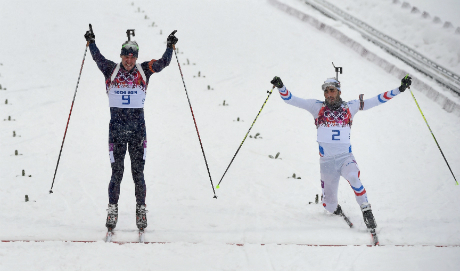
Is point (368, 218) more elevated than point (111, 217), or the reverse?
point (111, 217)

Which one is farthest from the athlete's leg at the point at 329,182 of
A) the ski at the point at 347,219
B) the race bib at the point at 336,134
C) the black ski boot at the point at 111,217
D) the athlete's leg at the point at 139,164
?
the black ski boot at the point at 111,217

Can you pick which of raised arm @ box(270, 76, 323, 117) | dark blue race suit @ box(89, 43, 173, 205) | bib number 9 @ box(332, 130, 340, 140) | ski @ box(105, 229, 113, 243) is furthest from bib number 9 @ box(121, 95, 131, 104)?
bib number 9 @ box(332, 130, 340, 140)

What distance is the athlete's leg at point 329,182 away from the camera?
694 centimetres

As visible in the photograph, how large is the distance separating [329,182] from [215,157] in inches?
112

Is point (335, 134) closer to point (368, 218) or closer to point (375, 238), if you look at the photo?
point (368, 218)

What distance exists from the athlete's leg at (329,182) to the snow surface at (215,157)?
197 millimetres

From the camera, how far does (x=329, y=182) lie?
23.0 ft

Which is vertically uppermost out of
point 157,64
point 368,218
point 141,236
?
point 157,64

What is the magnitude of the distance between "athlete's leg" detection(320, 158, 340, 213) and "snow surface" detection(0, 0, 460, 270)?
0.65ft

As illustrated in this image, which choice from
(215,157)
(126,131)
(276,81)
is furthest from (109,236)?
(215,157)

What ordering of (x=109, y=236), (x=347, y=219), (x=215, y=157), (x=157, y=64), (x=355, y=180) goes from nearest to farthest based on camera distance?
1. (x=109, y=236)
2. (x=157, y=64)
3. (x=355, y=180)
4. (x=347, y=219)
5. (x=215, y=157)

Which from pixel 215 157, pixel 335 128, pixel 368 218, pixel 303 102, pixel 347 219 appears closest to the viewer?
pixel 368 218

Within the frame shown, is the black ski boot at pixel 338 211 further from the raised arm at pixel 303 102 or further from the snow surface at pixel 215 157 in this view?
the raised arm at pixel 303 102

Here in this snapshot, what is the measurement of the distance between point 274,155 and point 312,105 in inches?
106
